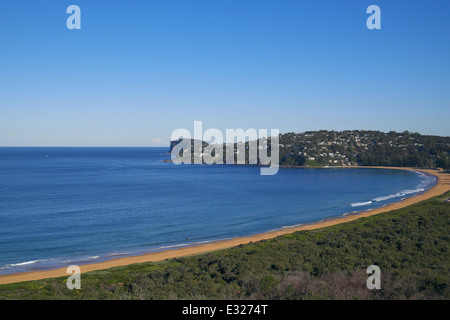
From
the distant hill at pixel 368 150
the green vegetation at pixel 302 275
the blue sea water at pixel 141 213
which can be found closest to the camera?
the green vegetation at pixel 302 275

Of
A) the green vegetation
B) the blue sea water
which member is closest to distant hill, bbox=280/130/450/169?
the blue sea water

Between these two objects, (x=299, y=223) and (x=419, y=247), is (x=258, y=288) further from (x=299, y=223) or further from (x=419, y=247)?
(x=299, y=223)

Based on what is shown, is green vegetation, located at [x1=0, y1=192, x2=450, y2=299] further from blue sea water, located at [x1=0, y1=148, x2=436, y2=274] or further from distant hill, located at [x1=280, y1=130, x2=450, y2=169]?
distant hill, located at [x1=280, y1=130, x2=450, y2=169]

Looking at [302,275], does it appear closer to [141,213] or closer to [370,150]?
[141,213]

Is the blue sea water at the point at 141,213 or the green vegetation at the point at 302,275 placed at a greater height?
the green vegetation at the point at 302,275

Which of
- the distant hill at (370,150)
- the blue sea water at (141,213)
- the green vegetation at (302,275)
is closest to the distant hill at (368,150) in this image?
the distant hill at (370,150)

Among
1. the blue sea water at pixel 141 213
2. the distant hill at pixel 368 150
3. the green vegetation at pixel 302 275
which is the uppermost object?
the distant hill at pixel 368 150

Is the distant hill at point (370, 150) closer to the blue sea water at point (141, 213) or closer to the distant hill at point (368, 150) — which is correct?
the distant hill at point (368, 150)
